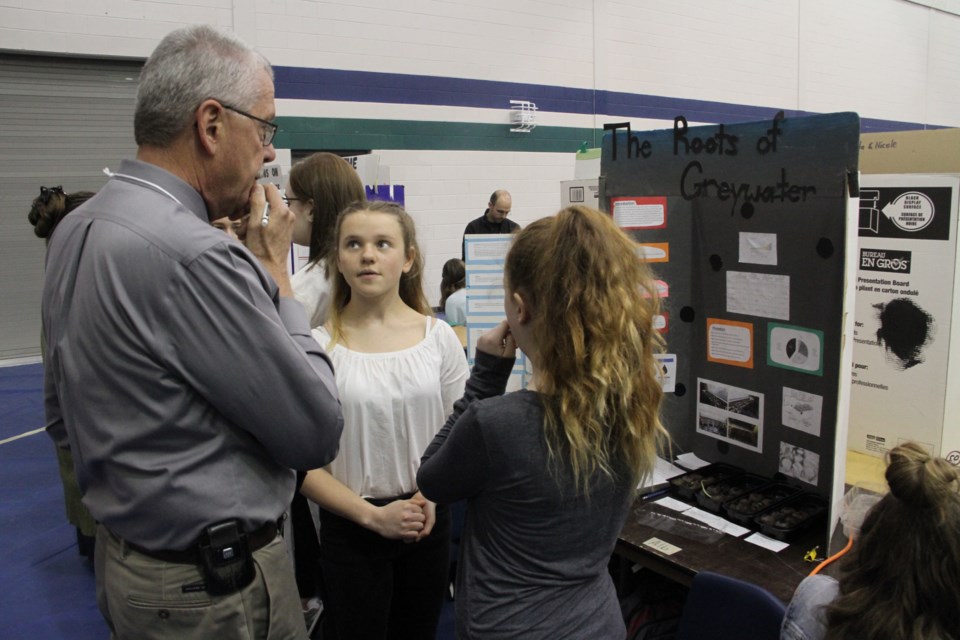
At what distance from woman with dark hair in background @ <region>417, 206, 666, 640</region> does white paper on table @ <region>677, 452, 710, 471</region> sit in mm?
727

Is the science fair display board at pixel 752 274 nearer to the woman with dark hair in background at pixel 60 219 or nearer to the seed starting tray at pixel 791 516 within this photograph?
the seed starting tray at pixel 791 516

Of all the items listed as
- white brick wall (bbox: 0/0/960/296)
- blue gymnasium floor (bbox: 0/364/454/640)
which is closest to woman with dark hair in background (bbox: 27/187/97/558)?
blue gymnasium floor (bbox: 0/364/454/640)

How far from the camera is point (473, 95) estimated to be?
22.0 ft

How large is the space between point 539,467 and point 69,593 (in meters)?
2.59

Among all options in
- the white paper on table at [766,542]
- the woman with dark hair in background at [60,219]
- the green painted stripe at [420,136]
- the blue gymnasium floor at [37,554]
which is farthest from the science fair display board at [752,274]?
the green painted stripe at [420,136]

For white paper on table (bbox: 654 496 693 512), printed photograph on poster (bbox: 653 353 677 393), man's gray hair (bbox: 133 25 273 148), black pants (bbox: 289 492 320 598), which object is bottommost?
black pants (bbox: 289 492 320 598)

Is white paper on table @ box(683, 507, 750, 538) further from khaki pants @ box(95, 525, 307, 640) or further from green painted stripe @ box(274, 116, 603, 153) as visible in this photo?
green painted stripe @ box(274, 116, 603, 153)

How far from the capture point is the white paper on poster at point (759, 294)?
1596 millimetres

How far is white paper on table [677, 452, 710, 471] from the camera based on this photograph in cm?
182

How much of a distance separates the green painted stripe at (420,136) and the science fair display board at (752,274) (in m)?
4.40

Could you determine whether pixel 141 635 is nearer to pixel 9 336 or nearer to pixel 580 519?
pixel 580 519

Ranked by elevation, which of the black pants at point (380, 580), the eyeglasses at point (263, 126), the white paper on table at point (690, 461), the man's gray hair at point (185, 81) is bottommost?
the black pants at point (380, 580)

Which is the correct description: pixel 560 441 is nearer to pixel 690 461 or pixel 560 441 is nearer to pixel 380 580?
pixel 380 580

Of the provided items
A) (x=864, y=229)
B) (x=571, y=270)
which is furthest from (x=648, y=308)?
(x=864, y=229)
